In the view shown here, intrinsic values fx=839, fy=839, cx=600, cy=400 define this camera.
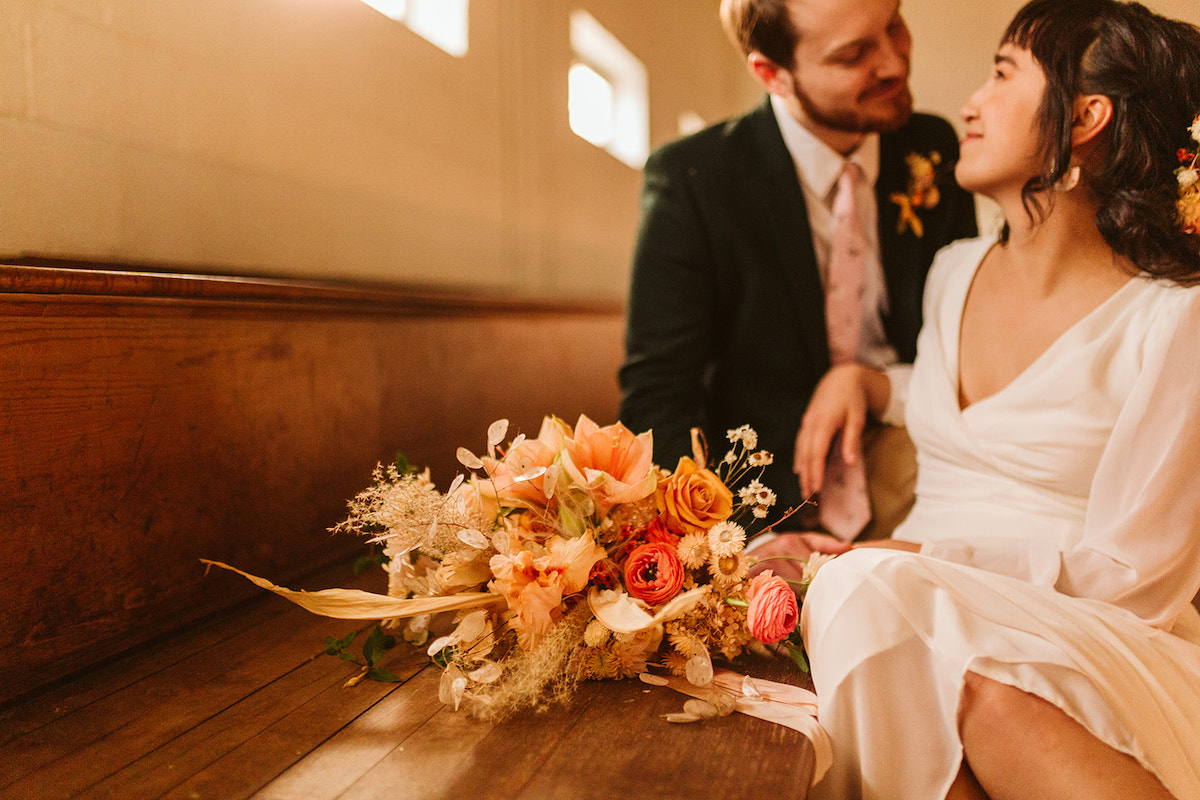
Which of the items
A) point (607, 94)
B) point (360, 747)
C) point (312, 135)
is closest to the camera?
point (360, 747)

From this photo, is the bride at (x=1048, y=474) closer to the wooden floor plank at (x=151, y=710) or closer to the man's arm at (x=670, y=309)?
the man's arm at (x=670, y=309)

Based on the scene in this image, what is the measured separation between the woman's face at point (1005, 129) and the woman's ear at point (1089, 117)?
0.07 m

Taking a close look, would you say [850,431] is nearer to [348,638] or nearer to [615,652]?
[615,652]

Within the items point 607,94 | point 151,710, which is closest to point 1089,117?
point 151,710

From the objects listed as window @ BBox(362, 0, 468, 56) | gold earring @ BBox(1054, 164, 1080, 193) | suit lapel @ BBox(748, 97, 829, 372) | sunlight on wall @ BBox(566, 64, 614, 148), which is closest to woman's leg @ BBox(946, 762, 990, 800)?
gold earring @ BBox(1054, 164, 1080, 193)

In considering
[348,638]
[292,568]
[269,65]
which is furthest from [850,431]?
[269,65]

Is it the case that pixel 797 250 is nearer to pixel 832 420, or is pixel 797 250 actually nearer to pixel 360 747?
pixel 832 420

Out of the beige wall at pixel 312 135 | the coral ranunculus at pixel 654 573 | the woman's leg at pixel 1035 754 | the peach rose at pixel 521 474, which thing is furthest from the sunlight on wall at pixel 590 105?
the woman's leg at pixel 1035 754

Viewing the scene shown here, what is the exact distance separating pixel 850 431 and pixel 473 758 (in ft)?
3.95

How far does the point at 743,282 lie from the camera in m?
2.29

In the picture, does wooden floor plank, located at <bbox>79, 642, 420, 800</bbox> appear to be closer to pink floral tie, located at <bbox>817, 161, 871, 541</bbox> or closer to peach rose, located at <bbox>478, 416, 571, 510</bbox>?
peach rose, located at <bbox>478, 416, 571, 510</bbox>

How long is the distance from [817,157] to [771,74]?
0.27 metres

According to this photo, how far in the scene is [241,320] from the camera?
1747 millimetres

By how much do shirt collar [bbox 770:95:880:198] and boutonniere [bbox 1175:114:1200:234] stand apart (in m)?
0.87
